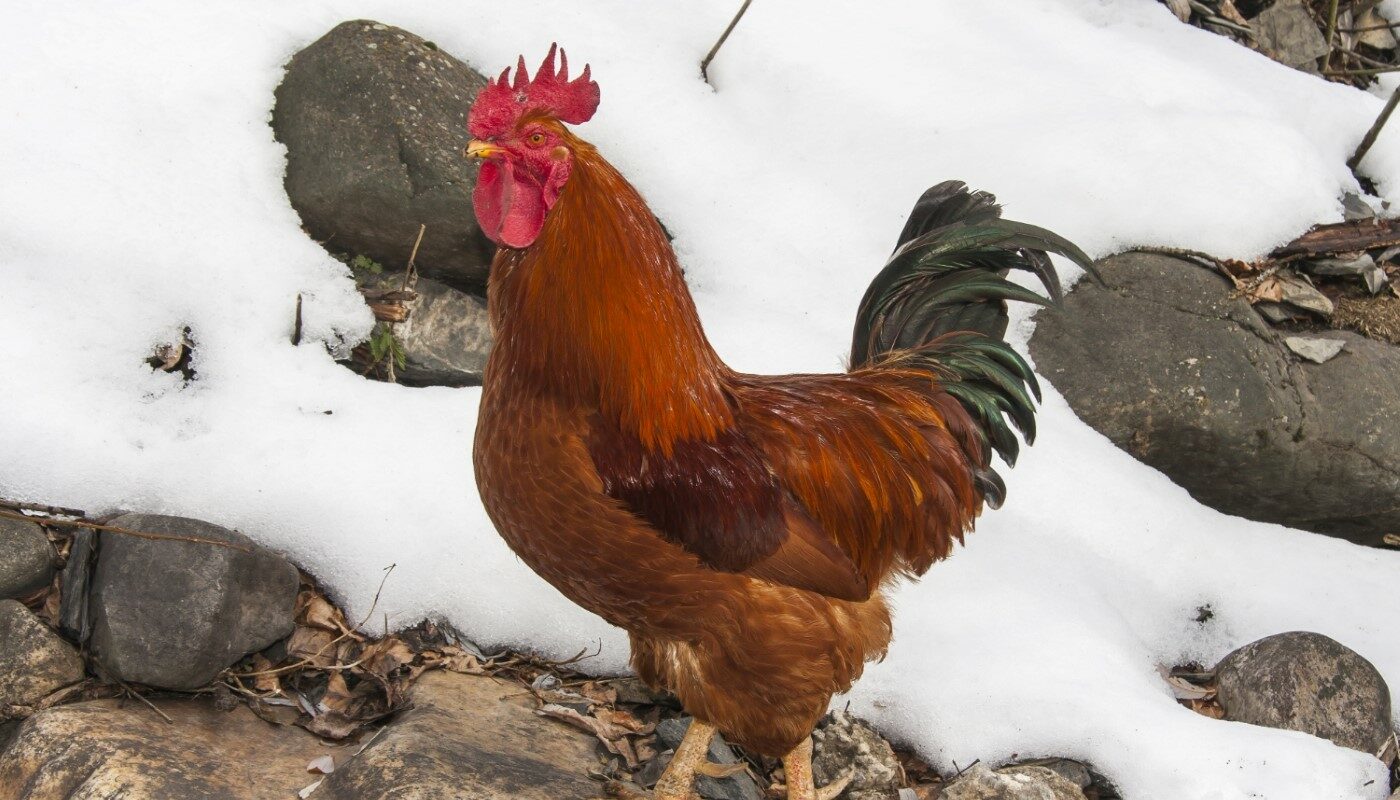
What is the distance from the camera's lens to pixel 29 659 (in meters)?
3.02

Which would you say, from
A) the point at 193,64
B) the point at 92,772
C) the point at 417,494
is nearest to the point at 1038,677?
the point at 417,494

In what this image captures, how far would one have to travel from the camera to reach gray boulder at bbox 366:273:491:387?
14.0 ft

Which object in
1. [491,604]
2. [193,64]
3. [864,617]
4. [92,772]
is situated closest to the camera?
[92,772]

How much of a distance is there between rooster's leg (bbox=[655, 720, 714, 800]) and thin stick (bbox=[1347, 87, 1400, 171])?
4216mm

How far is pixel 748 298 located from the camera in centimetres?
459

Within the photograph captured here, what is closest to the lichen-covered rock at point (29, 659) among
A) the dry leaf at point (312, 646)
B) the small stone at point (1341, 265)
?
the dry leaf at point (312, 646)

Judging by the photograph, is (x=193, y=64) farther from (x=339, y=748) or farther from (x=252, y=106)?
(x=339, y=748)

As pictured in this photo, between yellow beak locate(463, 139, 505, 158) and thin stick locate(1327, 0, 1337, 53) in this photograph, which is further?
thin stick locate(1327, 0, 1337, 53)

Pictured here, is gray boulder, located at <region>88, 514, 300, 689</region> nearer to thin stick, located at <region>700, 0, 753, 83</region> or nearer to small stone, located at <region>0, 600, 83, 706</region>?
small stone, located at <region>0, 600, 83, 706</region>

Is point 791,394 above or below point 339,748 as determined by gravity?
above

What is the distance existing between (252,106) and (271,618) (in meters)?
2.15

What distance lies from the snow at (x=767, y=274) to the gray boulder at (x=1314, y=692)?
0.63ft

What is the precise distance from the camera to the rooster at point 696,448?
105 inches

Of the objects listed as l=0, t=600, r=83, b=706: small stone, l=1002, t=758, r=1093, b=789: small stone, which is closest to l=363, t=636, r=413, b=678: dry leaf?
l=0, t=600, r=83, b=706: small stone
